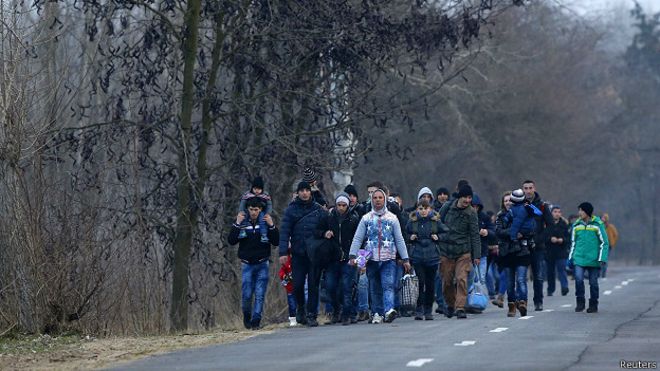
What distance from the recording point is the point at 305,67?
24.4 meters

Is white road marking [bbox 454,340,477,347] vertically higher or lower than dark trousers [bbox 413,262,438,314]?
lower

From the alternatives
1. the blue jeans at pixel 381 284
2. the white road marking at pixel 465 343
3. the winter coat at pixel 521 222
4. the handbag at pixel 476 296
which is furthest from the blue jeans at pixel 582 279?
the white road marking at pixel 465 343

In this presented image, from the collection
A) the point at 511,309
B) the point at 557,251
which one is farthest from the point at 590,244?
the point at 557,251

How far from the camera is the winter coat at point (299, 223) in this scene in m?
20.7

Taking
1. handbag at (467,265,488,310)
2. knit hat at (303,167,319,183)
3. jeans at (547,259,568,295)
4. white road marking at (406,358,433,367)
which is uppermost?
knit hat at (303,167,319,183)

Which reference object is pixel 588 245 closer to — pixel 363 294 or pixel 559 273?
pixel 363 294

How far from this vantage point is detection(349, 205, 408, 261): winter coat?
67.3 ft

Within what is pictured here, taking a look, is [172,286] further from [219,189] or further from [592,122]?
[592,122]

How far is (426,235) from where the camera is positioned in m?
21.1

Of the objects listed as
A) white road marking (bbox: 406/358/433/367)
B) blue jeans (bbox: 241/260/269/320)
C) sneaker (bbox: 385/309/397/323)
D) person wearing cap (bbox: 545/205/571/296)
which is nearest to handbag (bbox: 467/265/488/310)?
sneaker (bbox: 385/309/397/323)

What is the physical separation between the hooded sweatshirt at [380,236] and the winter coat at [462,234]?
1011 mm

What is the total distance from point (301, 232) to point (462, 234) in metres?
2.30

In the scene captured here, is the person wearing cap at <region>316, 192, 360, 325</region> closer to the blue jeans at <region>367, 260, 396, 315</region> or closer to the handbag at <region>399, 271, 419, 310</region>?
the blue jeans at <region>367, 260, 396, 315</region>

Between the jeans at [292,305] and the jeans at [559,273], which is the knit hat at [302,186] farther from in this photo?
the jeans at [559,273]
